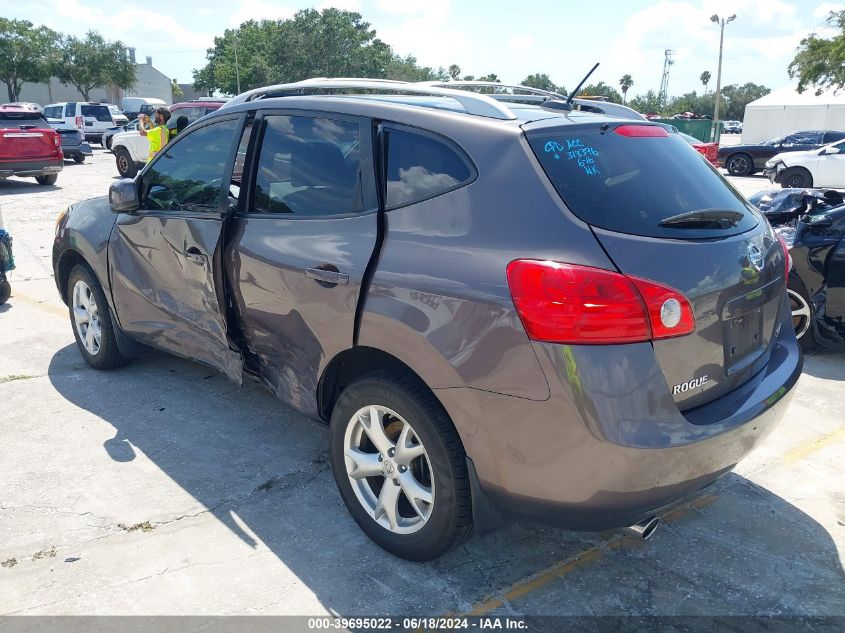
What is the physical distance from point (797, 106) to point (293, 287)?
42197 mm

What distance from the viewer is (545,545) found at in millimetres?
3174

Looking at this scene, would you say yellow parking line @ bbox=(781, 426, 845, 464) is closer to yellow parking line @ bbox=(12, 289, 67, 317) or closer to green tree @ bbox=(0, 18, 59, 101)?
yellow parking line @ bbox=(12, 289, 67, 317)

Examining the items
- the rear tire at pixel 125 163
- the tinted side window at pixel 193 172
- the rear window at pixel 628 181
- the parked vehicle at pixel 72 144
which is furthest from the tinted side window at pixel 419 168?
the parked vehicle at pixel 72 144

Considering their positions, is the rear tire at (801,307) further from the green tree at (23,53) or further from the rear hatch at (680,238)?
the green tree at (23,53)

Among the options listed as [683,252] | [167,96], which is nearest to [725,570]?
[683,252]

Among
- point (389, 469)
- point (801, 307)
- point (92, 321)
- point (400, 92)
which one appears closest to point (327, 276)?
point (389, 469)

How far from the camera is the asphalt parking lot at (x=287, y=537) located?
111 inches

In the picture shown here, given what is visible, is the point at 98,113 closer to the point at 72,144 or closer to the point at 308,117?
the point at 72,144

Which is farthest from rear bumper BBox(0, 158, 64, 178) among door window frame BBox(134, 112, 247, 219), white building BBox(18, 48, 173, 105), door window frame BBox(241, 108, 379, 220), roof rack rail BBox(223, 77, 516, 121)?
white building BBox(18, 48, 173, 105)

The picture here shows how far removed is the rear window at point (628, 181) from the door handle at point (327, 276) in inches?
36.0

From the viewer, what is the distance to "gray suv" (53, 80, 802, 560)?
238cm

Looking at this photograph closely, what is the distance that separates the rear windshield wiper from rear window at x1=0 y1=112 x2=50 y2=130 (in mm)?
16481

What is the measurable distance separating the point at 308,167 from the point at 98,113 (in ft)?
108

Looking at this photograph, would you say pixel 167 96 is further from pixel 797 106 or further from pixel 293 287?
pixel 293 287
